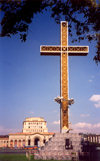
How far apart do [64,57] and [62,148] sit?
9.57 metres

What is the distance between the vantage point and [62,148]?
19250mm

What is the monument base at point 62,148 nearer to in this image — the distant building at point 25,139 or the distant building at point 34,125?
the distant building at point 25,139

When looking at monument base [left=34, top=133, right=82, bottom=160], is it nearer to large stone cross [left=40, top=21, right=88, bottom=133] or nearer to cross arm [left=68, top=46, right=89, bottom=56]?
large stone cross [left=40, top=21, right=88, bottom=133]

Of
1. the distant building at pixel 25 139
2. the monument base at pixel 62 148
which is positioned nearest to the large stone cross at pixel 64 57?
the monument base at pixel 62 148

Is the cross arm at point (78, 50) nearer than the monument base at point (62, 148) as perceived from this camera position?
No

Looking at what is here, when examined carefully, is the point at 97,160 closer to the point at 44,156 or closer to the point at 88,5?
the point at 44,156

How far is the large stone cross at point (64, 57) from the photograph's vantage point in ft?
70.9

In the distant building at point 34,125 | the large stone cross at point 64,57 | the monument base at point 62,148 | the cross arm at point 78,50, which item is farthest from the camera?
the distant building at point 34,125

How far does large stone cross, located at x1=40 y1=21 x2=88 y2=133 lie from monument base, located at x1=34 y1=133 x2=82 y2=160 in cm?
135

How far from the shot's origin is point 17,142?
62344 millimetres

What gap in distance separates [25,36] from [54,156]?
13.0 meters

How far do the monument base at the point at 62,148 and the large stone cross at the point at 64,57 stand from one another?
1.35 m

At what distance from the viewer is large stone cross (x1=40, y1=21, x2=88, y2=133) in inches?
851

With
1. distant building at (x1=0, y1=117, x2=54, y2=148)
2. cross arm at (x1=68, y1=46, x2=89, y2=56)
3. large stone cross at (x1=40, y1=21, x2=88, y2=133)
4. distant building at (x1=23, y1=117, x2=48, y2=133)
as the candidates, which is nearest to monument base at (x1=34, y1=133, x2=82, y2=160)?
large stone cross at (x1=40, y1=21, x2=88, y2=133)
